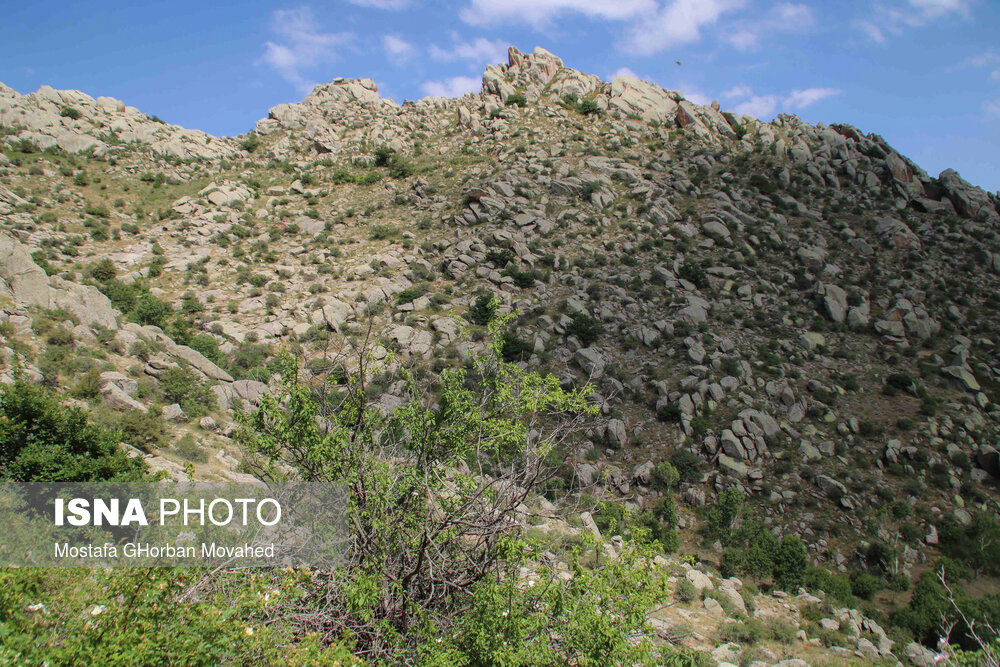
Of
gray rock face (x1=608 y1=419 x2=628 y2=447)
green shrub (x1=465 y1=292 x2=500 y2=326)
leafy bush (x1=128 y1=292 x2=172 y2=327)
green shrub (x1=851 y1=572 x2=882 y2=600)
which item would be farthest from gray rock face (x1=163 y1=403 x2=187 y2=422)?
green shrub (x1=851 y1=572 x2=882 y2=600)

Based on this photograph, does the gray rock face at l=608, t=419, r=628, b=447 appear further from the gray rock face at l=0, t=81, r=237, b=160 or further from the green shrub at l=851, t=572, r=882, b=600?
the gray rock face at l=0, t=81, r=237, b=160

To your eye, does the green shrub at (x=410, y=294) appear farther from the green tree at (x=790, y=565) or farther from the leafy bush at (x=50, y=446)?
the green tree at (x=790, y=565)

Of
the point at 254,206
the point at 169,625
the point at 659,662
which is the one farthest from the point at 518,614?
the point at 254,206

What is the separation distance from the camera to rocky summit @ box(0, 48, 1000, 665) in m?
12.1

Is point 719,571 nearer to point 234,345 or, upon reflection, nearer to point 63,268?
point 234,345

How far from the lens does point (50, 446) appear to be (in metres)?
8.64

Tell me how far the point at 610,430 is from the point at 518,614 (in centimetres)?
1223

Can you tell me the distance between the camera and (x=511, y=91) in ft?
Result: 122

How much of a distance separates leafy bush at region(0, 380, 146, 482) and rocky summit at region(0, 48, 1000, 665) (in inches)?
28.7

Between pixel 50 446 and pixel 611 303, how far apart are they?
58.8ft

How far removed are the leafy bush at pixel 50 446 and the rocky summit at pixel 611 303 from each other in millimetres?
729

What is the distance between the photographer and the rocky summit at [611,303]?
12.1 m

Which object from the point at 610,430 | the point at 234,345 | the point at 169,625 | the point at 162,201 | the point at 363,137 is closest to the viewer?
the point at 169,625

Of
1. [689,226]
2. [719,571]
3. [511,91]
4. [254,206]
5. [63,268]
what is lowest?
[719,571]
